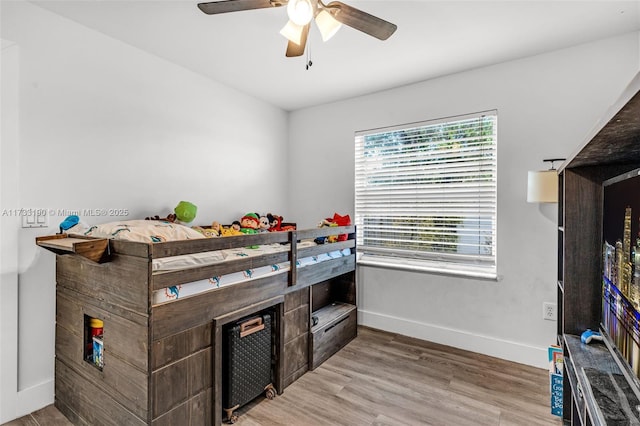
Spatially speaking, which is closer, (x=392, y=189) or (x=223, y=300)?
(x=223, y=300)

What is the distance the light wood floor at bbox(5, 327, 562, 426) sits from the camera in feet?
5.94

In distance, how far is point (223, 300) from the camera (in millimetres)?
1704

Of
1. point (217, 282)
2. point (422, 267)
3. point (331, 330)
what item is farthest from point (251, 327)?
point (422, 267)

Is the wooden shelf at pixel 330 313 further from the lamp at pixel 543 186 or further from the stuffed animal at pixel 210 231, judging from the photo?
the lamp at pixel 543 186

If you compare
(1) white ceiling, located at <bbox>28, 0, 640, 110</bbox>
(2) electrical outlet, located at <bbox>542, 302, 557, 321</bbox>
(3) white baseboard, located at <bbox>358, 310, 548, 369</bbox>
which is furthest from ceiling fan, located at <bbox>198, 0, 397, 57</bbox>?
(3) white baseboard, located at <bbox>358, 310, 548, 369</bbox>

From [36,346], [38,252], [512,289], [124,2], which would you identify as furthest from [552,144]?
[36,346]

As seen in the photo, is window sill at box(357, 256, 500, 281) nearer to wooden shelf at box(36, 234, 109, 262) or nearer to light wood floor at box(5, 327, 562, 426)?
light wood floor at box(5, 327, 562, 426)

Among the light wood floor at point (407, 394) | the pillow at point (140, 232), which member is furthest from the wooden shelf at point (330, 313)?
the pillow at point (140, 232)

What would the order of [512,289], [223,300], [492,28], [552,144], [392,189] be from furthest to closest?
[392,189]
[512,289]
[552,144]
[492,28]
[223,300]

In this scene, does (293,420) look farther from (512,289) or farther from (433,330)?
(512,289)

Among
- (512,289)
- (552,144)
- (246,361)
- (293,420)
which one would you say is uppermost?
(552,144)

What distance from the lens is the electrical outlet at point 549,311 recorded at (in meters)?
2.37

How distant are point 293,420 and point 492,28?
2713 millimetres

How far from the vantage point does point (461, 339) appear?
8.89 ft
